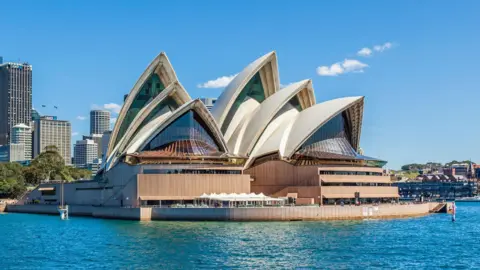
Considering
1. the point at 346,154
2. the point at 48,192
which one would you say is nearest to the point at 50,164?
the point at 48,192

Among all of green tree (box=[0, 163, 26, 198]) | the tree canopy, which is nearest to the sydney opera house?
→ green tree (box=[0, 163, 26, 198])

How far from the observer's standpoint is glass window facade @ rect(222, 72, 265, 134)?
275 feet

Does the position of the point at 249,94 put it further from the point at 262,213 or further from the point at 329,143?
the point at 262,213

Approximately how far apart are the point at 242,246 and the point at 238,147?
129 feet

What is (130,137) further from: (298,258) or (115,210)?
(298,258)

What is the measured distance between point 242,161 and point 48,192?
1155 inches

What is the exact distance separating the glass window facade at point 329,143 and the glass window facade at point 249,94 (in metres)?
9.48

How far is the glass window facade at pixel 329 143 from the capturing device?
3113 inches

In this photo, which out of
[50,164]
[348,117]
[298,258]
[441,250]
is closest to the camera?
[298,258]

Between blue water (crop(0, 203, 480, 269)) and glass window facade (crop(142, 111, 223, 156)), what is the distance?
15.8 m

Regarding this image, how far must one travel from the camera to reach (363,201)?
254 feet

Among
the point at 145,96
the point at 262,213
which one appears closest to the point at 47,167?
the point at 145,96

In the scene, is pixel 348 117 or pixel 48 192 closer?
pixel 348 117

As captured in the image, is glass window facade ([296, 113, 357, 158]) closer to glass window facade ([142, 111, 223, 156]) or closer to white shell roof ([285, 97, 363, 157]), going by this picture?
white shell roof ([285, 97, 363, 157])
